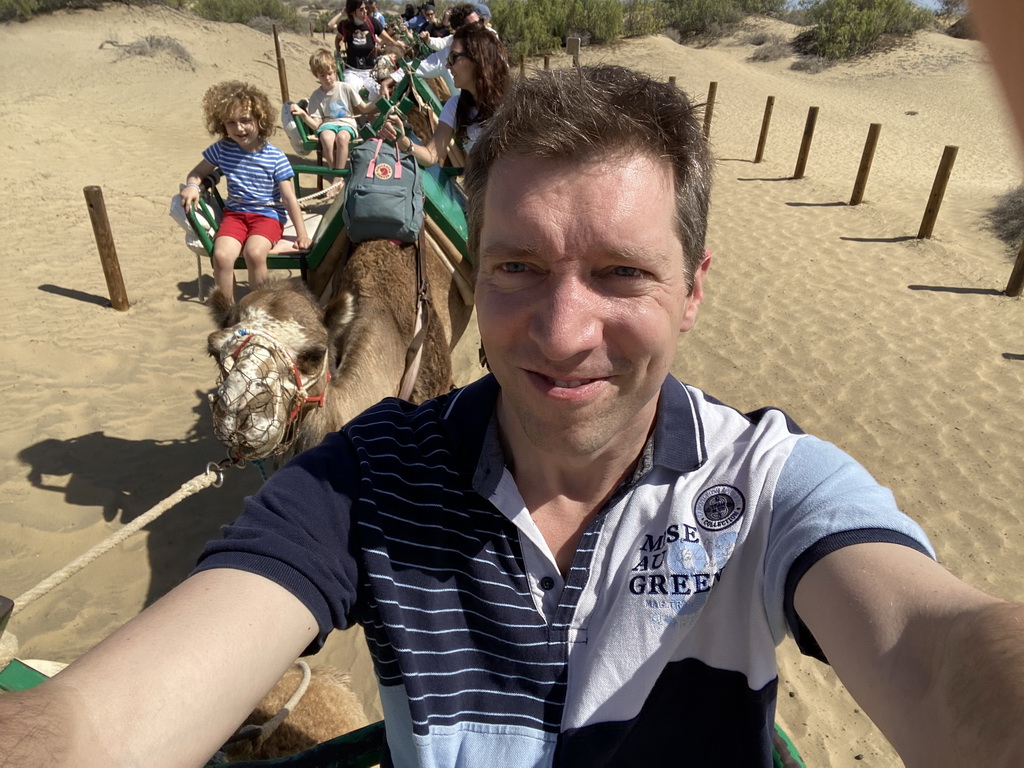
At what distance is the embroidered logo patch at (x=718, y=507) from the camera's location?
1.18 m

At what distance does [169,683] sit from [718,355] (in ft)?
19.8

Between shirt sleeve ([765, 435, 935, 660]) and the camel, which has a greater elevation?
shirt sleeve ([765, 435, 935, 660])

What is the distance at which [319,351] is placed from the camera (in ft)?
8.27

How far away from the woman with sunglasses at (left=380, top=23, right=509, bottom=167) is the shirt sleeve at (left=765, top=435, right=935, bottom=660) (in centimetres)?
370

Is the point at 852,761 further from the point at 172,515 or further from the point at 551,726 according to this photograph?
the point at 172,515

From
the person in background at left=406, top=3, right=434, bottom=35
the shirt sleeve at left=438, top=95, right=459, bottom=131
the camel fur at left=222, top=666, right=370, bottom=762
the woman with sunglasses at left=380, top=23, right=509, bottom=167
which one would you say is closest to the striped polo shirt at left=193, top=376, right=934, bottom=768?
the camel fur at left=222, top=666, right=370, bottom=762

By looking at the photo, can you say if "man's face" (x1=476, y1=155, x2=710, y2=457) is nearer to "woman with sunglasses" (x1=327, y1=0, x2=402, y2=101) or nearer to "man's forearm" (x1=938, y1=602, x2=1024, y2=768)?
"man's forearm" (x1=938, y1=602, x2=1024, y2=768)

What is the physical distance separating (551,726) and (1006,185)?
50.8 ft

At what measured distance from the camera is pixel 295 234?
16.1ft

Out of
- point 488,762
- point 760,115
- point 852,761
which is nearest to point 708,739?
point 488,762

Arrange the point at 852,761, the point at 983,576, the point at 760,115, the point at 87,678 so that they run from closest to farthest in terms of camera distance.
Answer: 1. the point at 87,678
2. the point at 852,761
3. the point at 983,576
4. the point at 760,115

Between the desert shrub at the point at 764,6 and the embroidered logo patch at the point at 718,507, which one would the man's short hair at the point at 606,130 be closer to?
the embroidered logo patch at the point at 718,507

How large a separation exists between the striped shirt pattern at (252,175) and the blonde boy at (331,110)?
127 inches

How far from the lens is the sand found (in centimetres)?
366
